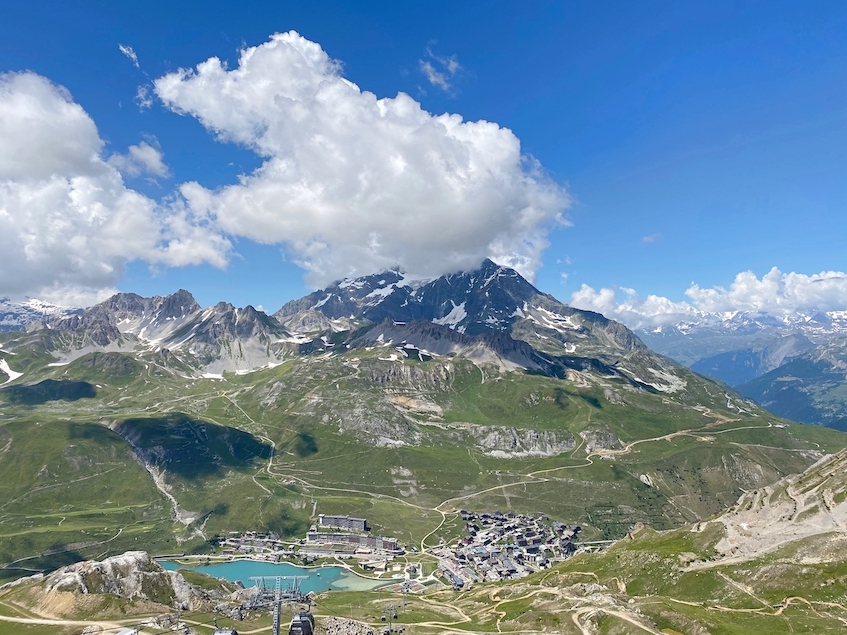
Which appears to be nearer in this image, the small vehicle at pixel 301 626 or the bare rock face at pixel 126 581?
the small vehicle at pixel 301 626

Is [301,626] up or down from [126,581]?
down

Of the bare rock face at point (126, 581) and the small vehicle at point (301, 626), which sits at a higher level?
the bare rock face at point (126, 581)

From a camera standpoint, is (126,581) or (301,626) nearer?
(301,626)

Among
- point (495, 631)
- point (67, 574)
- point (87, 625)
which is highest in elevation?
point (67, 574)

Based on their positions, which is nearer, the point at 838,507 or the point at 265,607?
the point at 265,607

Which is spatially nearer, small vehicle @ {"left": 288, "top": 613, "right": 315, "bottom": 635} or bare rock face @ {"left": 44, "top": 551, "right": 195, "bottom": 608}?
small vehicle @ {"left": 288, "top": 613, "right": 315, "bottom": 635}

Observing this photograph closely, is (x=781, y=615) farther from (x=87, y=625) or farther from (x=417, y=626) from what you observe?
(x=87, y=625)

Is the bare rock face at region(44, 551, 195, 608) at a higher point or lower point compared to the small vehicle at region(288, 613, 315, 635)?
higher

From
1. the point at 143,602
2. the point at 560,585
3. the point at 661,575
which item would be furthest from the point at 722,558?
the point at 143,602
